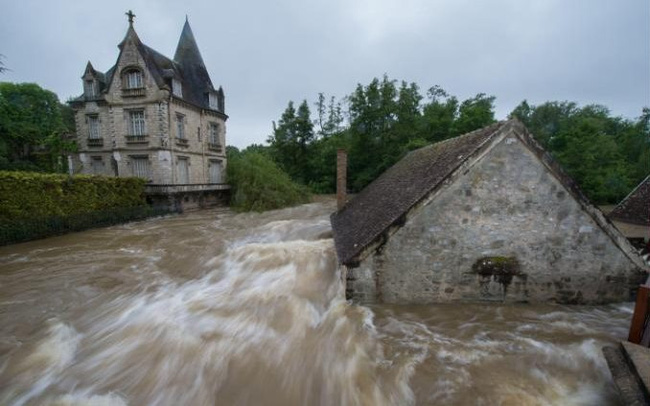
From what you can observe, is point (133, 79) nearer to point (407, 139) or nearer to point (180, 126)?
point (180, 126)

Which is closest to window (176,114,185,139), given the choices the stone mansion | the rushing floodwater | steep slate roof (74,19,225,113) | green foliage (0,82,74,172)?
the stone mansion

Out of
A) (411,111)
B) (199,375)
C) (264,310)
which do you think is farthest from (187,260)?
(411,111)

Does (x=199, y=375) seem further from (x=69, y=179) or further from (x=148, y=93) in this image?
(x=148, y=93)

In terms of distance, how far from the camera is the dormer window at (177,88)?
71.8ft

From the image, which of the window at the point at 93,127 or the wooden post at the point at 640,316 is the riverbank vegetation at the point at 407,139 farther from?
the wooden post at the point at 640,316

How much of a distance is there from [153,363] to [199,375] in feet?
2.96

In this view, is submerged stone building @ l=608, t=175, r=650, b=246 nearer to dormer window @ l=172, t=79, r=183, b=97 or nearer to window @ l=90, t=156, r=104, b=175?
dormer window @ l=172, t=79, r=183, b=97

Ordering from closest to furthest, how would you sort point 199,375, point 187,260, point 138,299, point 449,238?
point 199,375 < point 449,238 < point 138,299 < point 187,260

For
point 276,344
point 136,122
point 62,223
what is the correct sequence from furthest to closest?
point 136,122 → point 62,223 → point 276,344

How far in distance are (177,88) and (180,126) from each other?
10.2 ft

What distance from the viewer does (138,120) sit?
2133cm

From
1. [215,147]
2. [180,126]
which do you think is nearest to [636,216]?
[180,126]

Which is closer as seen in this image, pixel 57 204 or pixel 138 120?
pixel 57 204

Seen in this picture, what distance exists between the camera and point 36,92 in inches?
1398
